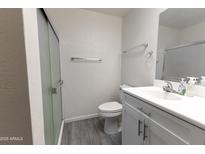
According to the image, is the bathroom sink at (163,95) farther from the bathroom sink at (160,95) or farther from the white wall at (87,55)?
the white wall at (87,55)

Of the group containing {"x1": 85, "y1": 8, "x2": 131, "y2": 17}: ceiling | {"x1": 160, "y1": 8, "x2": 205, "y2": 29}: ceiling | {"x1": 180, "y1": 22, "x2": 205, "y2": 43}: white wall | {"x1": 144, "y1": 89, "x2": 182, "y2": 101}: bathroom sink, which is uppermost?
{"x1": 85, "y1": 8, "x2": 131, "y2": 17}: ceiling

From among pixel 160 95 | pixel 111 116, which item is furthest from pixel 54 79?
pixel 160 95

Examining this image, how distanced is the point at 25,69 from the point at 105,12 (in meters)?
2.01

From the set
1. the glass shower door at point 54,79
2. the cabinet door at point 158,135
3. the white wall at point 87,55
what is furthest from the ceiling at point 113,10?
the cabinet door at point 158,135

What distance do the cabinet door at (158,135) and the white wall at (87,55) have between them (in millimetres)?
1402

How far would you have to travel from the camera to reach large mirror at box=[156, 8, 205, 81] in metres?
1.02

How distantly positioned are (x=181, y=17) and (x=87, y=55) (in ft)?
4.87

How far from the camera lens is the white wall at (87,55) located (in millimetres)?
1873

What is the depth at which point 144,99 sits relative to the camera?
2.86 feet

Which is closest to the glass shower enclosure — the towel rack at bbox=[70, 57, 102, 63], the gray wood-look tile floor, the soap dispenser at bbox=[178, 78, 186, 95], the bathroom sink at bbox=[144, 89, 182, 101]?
the gray wood-look tile floor

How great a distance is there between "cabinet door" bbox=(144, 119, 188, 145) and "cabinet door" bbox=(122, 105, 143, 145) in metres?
0.09

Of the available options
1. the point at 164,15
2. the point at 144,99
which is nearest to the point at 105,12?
the point at 164,15

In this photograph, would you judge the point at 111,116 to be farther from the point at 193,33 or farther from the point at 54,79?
the point at 193,33

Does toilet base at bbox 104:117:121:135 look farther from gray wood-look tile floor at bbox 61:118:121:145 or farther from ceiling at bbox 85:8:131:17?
ceiling at bbox 85:8:131:17
